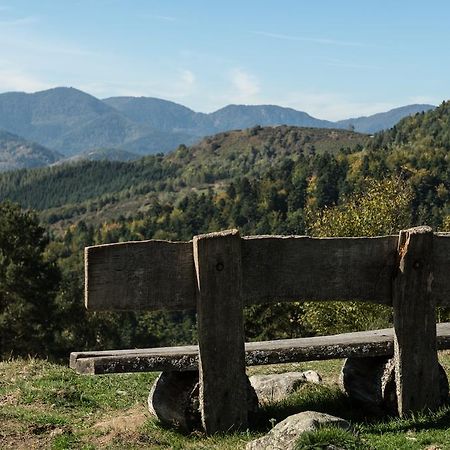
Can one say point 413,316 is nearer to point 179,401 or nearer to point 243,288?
point 243,288

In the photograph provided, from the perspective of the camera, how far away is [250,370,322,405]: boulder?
31.0ft

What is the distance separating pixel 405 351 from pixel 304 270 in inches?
58.1

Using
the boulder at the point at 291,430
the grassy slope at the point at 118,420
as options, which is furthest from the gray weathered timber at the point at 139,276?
the boulder at the point at 291,430

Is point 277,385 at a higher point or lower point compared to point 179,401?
lower

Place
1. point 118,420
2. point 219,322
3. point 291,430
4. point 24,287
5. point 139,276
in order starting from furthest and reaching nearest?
point 24,287 < point 118,420 < point 219,322 < point 139,276 < point 291,430

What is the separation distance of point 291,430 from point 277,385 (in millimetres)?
3742

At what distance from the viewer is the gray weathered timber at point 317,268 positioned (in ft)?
24.2

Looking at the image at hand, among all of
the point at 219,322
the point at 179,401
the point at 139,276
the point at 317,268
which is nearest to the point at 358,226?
the point at 317,268

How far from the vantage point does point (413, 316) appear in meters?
7.57

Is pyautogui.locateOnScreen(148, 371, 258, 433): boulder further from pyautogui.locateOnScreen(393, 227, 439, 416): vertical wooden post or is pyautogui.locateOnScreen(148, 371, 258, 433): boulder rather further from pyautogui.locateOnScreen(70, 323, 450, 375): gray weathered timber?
pyautogui.locateOnScreen(393, 227, 439, 416): vertical wooden post

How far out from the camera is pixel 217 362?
7246 millimetres

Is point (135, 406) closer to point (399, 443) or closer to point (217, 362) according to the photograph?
point (217, 362)

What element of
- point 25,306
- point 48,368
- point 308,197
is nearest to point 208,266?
point 48,368

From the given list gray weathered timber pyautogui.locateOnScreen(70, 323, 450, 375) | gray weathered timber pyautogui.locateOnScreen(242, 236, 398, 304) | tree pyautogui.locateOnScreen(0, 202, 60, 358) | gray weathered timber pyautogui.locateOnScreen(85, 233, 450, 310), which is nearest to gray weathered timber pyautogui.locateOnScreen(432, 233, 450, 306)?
gray weathered timber pyautogui.locateOnScreen(85, 233, 450, 310)
